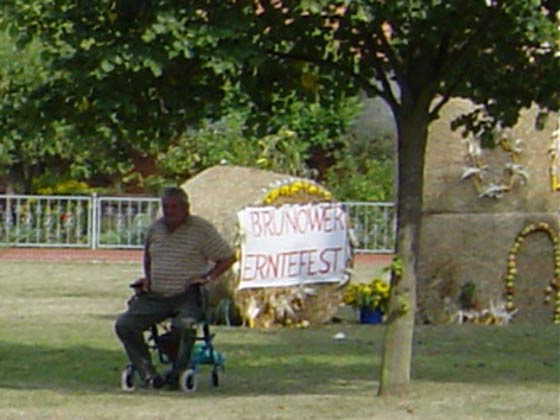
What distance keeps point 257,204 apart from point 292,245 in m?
0.84

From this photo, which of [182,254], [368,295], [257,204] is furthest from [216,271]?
[368,295]

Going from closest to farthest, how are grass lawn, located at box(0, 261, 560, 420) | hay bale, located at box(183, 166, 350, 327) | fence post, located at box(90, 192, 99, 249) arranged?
grass lawn, located at box(0, 261, 560, 420), hay bale, located at box(183, 166, 350, 327), fence post, located at box(90, 192, 99, 249)

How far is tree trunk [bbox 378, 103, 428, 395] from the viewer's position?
519 inches

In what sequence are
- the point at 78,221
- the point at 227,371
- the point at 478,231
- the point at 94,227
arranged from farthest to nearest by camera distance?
the point at 78,221 → the point at 94,227 → the point at 478,231 → the point at 227,371

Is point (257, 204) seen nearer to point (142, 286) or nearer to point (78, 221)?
point (142, 286)

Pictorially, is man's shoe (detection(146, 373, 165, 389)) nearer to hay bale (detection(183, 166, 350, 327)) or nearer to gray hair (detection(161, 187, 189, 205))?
gray hair (detection(161, 187, 189, 205))

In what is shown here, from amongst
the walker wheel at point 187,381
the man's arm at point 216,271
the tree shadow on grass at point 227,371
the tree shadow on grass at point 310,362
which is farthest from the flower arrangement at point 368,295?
the walker wheel at point 187,381

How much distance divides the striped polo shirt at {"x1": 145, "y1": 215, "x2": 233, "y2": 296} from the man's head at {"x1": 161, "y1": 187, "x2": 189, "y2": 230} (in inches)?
2.3

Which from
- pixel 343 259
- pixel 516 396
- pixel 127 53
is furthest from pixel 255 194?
pixel 127 53

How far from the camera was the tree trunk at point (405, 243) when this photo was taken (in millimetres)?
13180

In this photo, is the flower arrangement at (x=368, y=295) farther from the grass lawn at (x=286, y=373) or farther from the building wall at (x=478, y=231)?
the building wall at (x=478, y=231)

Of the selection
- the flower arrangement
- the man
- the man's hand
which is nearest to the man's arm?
the man

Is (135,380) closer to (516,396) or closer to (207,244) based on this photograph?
(207,244)

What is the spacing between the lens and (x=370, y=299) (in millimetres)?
21062
